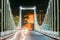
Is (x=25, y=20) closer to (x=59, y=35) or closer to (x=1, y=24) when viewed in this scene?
(x=1, y=24)

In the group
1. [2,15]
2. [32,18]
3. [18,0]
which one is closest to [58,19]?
[2,15]

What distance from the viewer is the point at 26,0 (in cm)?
6116

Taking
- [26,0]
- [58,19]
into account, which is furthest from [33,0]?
[58,19]

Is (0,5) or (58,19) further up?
(0,5)

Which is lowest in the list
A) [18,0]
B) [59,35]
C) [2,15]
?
[59,35]

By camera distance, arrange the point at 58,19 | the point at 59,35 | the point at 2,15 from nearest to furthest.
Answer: the point at 59,35 < the point at 58,19 < the point at 2,15

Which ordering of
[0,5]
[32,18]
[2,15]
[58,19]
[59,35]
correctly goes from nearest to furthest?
[59,35], [58,19], [2,15], [0,5], [32,18]

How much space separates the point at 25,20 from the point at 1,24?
2158 inches

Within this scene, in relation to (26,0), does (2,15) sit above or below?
below

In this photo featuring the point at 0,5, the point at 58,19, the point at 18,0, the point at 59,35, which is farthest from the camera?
the point at 18,0

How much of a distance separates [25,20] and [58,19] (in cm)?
5890

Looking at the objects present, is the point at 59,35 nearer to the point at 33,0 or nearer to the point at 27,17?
the point at 33,0

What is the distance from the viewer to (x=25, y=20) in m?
86.8

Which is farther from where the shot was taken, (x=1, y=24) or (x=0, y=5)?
(x=0, y=5)
